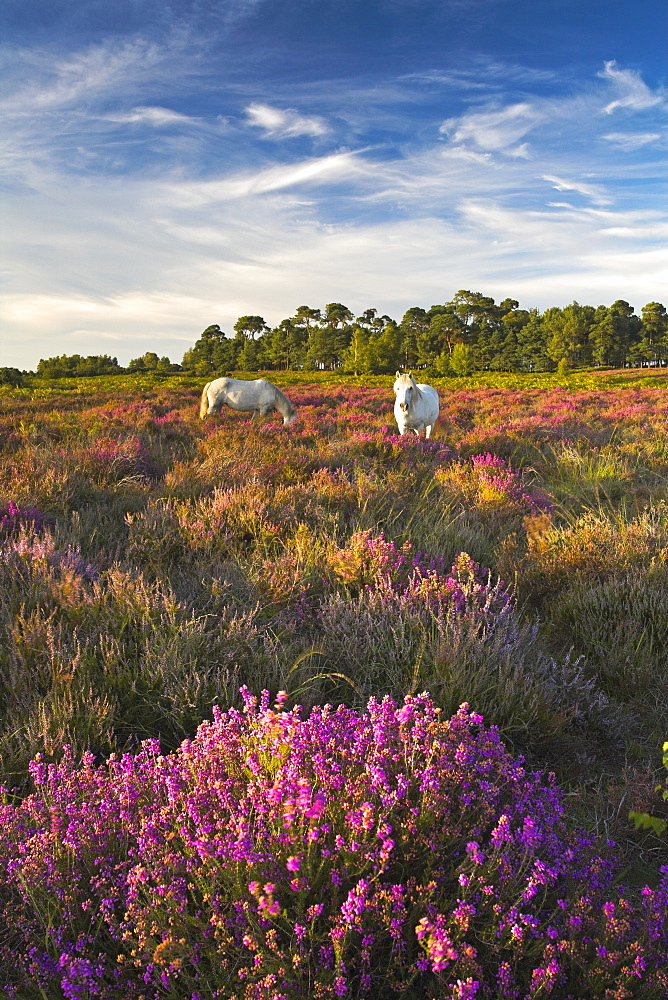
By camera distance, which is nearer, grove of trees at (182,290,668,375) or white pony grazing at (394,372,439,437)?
white pony grazing at (394,372,439,437)

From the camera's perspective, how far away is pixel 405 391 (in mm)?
10344

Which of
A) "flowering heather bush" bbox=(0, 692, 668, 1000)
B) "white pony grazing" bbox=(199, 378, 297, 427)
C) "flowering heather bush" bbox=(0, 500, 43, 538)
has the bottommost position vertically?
"flowering heather bush" bbox=(0, 692, 668, 1000)

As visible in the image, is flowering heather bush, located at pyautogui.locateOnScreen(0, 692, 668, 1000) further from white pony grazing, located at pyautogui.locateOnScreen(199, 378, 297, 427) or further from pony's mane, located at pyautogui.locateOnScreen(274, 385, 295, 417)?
white pony grazing, located at pyautogui.locateOnScreen(199, 378, 297, 427)

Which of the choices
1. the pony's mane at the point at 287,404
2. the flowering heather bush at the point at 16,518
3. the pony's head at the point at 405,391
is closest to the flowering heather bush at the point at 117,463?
the flowering heather bush at the point at 16,518

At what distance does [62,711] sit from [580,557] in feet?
12.0

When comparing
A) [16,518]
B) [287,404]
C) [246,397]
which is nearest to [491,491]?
[16,518]

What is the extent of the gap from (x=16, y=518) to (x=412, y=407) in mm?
7948

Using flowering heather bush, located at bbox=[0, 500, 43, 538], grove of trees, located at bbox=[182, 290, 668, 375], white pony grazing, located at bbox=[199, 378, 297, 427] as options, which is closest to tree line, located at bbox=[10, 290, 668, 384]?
grove of trees, located at bbox=[182, 290, 668, 375]

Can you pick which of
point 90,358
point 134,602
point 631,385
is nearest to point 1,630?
point 134,602

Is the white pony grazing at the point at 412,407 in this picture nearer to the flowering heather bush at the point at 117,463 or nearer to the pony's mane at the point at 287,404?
the pony's mane at the point at 287,404

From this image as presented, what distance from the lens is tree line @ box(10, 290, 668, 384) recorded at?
71625 millimetres

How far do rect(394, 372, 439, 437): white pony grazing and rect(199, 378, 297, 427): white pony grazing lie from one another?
5.20 metres

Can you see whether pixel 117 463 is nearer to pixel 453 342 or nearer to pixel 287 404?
pixel 287 404

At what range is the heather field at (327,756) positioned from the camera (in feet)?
4.11
